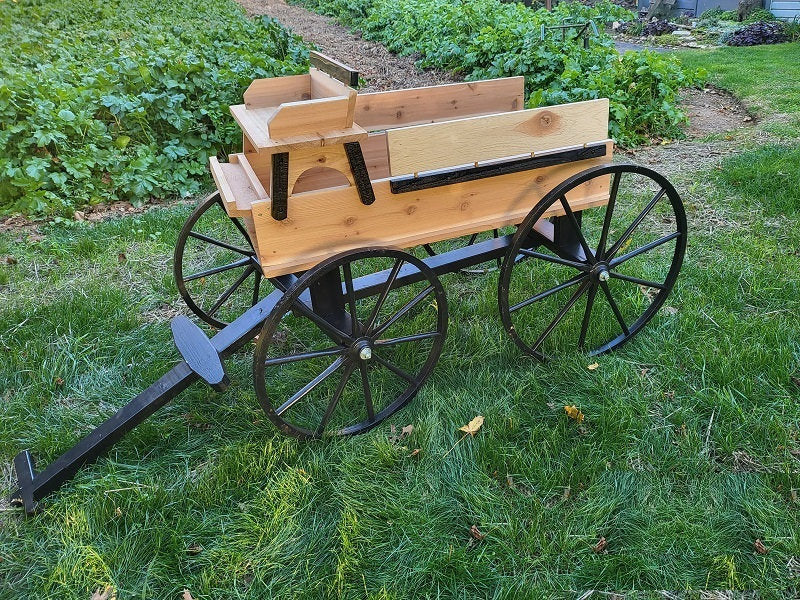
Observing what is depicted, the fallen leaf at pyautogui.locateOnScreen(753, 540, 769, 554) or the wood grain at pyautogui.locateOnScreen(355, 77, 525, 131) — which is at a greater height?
the wood grain at pyautogui.locateOnScreen(355, 77, 525, 131)

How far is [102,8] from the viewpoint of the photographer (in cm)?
1189

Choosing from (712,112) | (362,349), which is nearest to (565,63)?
(712,112)

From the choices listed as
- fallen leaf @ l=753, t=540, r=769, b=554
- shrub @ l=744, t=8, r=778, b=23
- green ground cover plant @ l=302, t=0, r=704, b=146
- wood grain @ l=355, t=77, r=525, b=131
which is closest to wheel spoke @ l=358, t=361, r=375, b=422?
wood grain @ l=355, t=77, r=525, b=131

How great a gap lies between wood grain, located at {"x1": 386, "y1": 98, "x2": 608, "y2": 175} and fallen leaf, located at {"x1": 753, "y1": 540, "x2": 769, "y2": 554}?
1.69 metres

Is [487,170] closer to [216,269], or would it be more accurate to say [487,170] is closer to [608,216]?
[608,216]

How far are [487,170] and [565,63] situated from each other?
424cm

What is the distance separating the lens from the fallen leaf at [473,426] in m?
2.60

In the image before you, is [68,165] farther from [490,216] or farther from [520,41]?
[520,41]

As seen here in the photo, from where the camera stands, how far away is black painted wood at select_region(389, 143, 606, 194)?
2309 millimetres

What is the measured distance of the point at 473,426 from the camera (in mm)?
2617

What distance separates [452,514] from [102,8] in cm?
1319

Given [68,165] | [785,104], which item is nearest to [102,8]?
[68,165]

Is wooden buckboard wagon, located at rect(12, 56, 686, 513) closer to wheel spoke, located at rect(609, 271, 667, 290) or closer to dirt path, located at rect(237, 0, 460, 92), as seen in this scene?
wheel spoke, located at rect(609, 271, 667, 290)

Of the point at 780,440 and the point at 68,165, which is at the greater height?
the point at 68,165
